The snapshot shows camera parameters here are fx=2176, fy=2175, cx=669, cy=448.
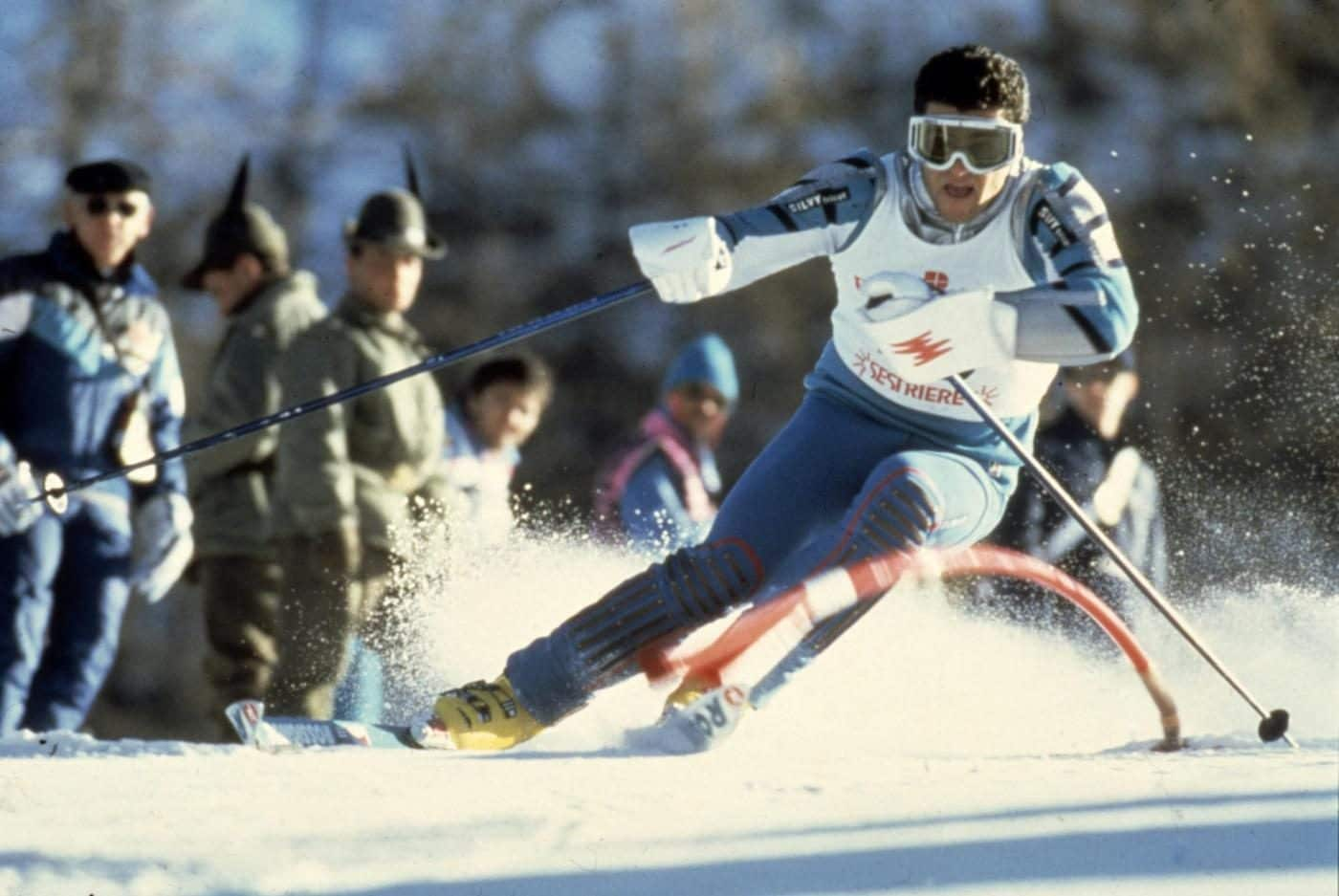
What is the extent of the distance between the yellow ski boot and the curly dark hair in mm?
1553

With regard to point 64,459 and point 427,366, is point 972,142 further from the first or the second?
point 64,459

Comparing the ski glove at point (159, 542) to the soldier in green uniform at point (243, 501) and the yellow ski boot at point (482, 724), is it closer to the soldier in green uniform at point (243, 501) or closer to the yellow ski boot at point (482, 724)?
the soldier in green uniform at point (243, 501)

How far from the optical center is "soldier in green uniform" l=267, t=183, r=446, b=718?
595 cm

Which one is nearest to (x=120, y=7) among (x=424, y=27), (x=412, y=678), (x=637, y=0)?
(x=424, y=27)

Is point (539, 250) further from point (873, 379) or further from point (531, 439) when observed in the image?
point (873, 379)

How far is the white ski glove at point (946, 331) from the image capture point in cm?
431

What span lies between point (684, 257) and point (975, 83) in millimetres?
697

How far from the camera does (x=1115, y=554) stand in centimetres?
451

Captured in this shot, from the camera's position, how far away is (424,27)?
42.2ft

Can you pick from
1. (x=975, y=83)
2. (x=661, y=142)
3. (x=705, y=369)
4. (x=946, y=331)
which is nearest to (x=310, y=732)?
(x=946, y=331)

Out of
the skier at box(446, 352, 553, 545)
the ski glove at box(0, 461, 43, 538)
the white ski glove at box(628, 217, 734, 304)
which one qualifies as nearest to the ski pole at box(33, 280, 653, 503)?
the white ski glove at box(628, 217, 734, 304)

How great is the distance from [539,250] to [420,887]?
8976mm

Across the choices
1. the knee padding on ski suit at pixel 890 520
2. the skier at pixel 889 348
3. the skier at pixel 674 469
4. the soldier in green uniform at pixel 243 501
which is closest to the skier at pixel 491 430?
the skier at pixel 674 469

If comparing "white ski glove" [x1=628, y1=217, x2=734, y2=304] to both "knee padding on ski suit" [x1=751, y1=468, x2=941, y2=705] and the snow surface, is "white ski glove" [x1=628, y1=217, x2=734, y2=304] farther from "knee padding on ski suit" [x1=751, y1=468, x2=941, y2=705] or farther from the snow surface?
the snow surface
